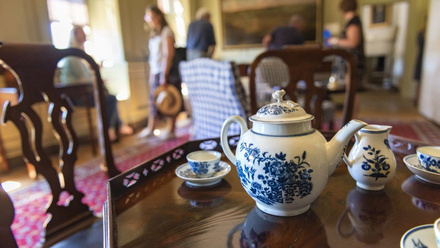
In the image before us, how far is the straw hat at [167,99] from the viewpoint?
2.64 metres

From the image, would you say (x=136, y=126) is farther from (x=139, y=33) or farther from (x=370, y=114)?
(x=370, y=114)

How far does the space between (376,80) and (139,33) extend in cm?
655

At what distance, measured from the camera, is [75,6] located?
293cm

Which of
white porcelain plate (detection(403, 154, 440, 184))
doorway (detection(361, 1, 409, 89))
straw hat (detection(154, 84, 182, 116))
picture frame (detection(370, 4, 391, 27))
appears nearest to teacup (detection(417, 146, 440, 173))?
white porcelain plate (detection(403, 154, 440, 184))

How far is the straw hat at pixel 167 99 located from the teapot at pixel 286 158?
2237mm

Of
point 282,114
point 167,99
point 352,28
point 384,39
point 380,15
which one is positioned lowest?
point 167,99

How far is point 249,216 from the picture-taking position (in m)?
0.48

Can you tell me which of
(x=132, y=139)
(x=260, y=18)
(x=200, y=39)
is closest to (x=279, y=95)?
(x=132, y=139)

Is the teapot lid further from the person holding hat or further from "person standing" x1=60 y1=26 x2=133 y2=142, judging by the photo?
the person holding hat

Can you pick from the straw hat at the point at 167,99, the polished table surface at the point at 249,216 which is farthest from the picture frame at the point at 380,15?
the polished table surface at the point at 249,216

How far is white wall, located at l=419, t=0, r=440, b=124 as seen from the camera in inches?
118

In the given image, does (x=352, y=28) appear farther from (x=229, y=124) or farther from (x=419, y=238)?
(x=419, y=238)

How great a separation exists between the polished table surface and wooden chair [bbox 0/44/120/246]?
11.2 inches

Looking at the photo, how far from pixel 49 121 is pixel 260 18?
4.62 metres
